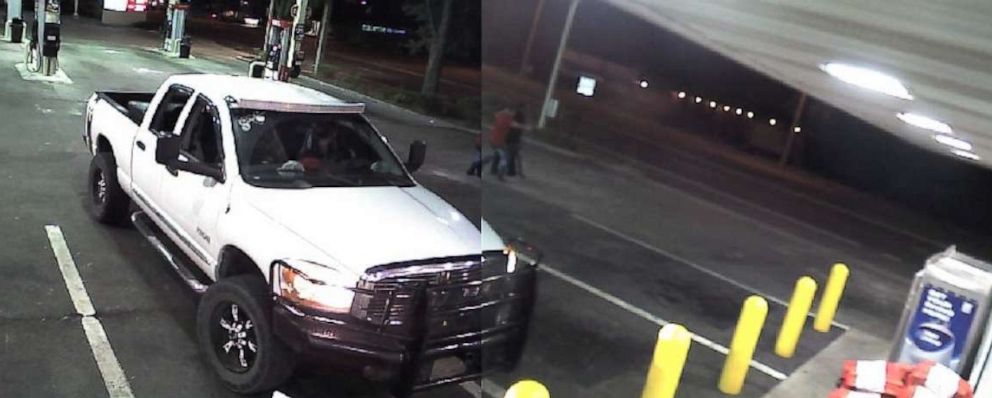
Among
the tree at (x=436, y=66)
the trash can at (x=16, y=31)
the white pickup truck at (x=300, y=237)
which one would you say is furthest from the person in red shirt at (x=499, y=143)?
the trash can at (x=16, y=31)

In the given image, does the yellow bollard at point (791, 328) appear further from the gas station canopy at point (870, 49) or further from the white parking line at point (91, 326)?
the white parking line at point (91, 326)

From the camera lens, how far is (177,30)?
1468cm

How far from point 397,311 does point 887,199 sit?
77.1 inches

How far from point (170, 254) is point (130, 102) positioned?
1454 mm

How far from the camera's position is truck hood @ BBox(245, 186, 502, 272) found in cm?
288

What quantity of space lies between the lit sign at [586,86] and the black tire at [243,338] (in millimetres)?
2207

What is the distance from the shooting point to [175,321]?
355 centimetres

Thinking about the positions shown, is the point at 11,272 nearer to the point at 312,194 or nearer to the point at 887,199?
the point at 312,194

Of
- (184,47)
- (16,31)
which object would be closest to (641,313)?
(16,31)

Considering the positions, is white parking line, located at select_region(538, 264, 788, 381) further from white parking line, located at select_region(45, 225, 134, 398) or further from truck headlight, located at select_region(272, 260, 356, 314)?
white parking line, located at select_region(45, 225, 134, 398)

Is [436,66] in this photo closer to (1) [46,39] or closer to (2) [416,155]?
(1) [46,39]

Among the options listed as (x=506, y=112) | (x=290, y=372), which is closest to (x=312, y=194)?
(x=290, y=372)

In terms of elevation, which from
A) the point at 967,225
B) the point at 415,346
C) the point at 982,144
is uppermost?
the point at 982,144

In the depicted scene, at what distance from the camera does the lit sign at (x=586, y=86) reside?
0.87 meters
